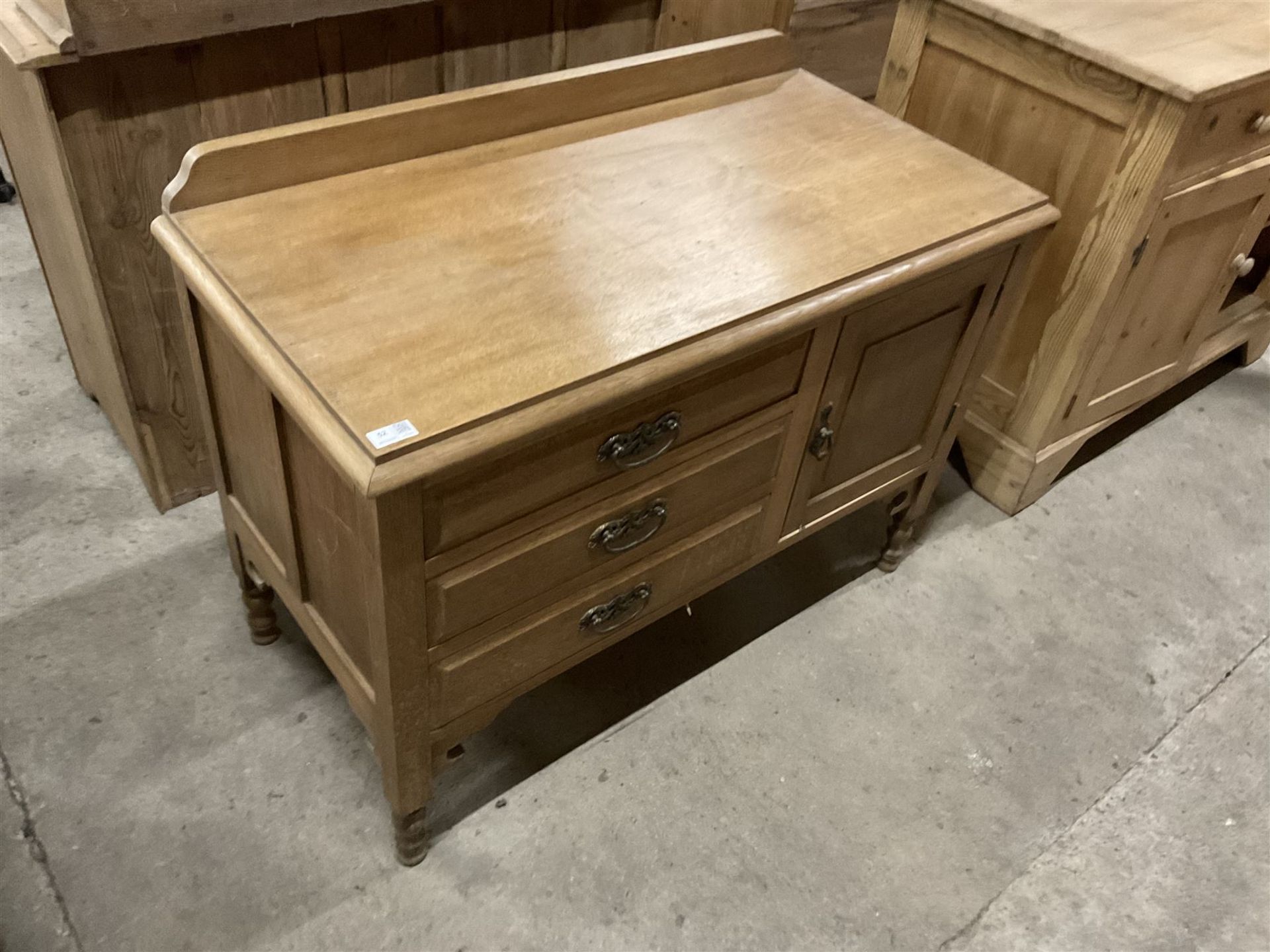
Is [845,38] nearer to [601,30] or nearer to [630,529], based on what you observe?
[601,30]

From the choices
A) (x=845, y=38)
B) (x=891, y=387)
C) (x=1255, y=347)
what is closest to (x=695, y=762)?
(x=891, y=387)

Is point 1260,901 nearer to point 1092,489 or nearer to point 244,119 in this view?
point 1092,489

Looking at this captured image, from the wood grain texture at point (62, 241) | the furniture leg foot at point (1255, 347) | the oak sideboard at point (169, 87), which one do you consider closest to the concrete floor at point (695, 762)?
the wood grain texture at point (62, 241)

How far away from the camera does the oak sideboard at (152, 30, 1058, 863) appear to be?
0.97 m

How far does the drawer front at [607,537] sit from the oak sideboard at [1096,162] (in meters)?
0.74

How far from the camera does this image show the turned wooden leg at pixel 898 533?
5.59 ft

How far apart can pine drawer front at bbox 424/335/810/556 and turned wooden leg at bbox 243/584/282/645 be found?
62 cm

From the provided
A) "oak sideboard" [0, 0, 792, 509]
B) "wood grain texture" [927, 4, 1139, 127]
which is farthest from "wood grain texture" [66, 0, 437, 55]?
"wood grain texture" [927, 4, 1139, 127]

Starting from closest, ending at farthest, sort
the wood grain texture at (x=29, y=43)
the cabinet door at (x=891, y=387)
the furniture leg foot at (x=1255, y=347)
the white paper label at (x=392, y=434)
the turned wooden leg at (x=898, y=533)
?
the white paper label at (x=392, y=434)
the wood grain texture at (x=29, y=43)
the cabinet door at (x=891, y=387)
the turned wooden leg at (x=898, y=533)
the furniture leg foot at (x=1255, y=347)

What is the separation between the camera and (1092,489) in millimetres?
2031

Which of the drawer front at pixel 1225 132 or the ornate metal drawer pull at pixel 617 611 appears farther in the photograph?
the drawer front at pixel 1225 132

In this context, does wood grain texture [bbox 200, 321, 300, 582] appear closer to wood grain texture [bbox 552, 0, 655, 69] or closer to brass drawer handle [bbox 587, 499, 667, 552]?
brass drawer handle [bbox 587, 499, 667, 552]

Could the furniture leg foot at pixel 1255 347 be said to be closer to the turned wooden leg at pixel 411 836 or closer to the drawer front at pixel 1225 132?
the drawer front at pixel 1225 132

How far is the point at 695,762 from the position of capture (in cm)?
148
